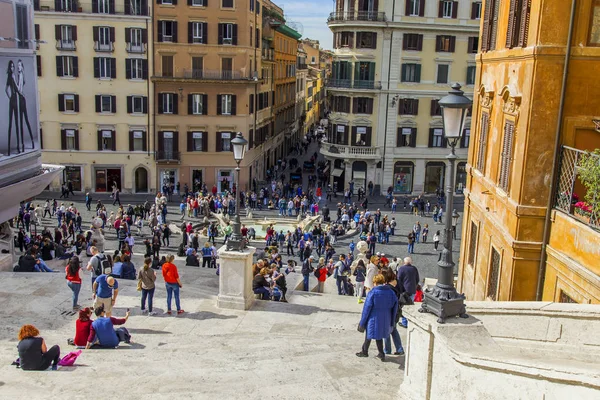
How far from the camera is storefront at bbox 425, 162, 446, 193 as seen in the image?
44.8m

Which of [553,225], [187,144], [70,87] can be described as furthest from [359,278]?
[70,87]

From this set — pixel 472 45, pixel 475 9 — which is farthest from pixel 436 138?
pixel 475 9

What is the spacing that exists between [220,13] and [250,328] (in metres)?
31.9

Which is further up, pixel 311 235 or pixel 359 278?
pixel 359 278

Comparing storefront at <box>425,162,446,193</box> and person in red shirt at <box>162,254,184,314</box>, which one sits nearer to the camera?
person in red shirt at <box>162,254,184,314</box>

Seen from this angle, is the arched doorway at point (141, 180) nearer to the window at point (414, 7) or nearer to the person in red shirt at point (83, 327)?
the window at point (414, 7)

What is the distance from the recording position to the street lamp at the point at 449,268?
7410 mm

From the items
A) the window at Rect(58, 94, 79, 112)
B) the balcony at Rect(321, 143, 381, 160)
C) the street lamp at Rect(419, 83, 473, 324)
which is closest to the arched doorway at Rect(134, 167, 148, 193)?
the window at Rect(58, 94, 79, 112)

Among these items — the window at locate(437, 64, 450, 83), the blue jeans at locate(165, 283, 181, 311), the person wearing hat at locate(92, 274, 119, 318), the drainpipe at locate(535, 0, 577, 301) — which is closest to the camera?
the drainpipe at locate(535, 0, 577, 301)

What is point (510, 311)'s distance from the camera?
9000 mm

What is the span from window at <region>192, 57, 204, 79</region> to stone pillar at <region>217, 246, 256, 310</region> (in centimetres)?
2928

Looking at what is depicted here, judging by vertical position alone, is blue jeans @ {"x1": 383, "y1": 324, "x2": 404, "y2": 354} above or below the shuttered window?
below

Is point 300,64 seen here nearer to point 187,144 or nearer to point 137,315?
point 187,144

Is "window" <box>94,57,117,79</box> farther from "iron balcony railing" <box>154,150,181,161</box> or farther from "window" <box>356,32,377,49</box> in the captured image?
"window" <box>356,32,377,49</box>
